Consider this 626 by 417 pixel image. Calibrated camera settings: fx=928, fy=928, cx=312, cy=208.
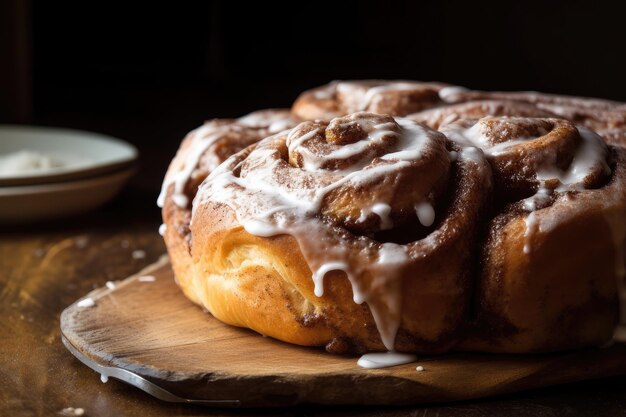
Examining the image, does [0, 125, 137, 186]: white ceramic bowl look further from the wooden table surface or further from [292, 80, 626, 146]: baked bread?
[292, 80, 626, 146]: baked bread

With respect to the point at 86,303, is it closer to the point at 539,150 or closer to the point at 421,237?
the point at 421,237

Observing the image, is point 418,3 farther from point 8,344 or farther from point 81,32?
point 8,344

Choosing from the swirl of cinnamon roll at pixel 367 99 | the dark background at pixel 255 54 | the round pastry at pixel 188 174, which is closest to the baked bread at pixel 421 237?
the round pastry at pixel 188 174

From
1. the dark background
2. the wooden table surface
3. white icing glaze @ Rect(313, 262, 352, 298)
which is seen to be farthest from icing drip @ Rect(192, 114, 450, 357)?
the dark background

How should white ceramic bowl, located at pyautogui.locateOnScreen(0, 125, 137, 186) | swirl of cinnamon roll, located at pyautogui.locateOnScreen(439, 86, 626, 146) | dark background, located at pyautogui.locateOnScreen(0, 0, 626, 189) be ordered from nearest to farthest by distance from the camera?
swirl of cinnamon roll, located at pyautogui.locateOnScreen(439, 86, 626, 146) → white ceramic bowl, located at pyautogui.locateOnScreen(0, 125, 137, 186) → dark background, located at pyautogui.locateOnScreen(0, 0, 626, 189)

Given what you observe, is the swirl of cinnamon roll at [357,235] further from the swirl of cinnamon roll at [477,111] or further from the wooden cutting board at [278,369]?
the swirl of cinnamon roll at [477,111]

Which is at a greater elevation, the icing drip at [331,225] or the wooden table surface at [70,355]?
the icing drip at [331,225]
